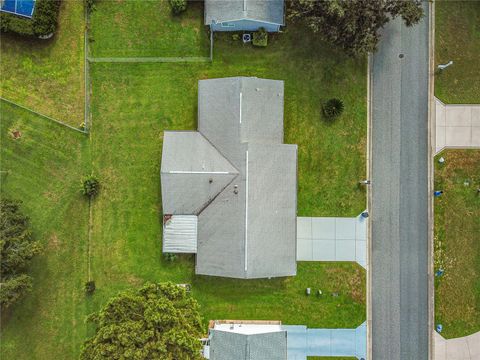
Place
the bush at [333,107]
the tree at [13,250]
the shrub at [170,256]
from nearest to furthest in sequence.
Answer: the tree at [13,250]
the bush at [333,107]
the shrub at [170,256]

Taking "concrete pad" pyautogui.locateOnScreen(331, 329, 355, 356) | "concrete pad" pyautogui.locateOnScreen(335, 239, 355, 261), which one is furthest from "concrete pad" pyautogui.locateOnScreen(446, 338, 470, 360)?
"concrete pad" pyautogui.locateOnScreen(335, 239, 355, 261)

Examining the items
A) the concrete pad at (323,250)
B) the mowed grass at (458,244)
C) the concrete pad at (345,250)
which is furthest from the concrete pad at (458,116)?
the concrete pad at (323,250)

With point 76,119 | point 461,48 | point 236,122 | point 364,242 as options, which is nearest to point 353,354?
point 364,242

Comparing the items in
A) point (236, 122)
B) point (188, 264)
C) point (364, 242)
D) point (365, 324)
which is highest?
point (236, 122)

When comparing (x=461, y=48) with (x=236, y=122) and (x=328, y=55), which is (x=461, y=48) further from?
(x=236, y=122)

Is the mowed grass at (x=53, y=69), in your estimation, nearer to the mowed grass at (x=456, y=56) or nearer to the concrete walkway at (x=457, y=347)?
the mowed grass at (x=456, y=56)

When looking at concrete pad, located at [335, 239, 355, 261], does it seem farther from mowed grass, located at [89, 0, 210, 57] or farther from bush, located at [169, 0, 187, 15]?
bush, located at [169, 0, 187, 15]
